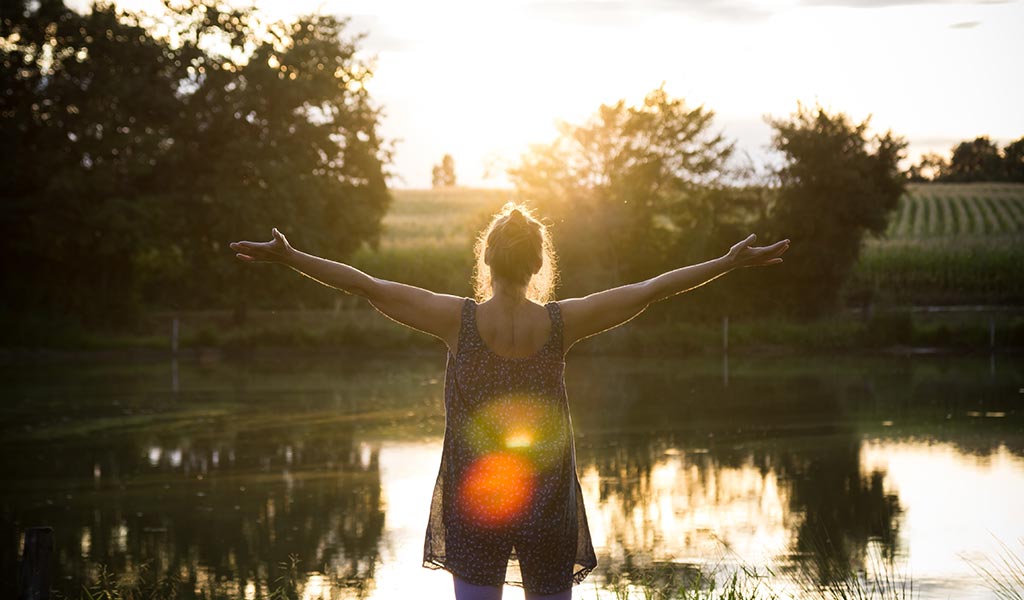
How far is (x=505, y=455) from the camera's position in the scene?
13.2ft

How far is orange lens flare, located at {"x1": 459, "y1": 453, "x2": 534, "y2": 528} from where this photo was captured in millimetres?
3967

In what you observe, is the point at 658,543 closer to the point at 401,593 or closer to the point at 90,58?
the point at 401,593

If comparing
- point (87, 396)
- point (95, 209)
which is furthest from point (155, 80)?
point (87, 396)

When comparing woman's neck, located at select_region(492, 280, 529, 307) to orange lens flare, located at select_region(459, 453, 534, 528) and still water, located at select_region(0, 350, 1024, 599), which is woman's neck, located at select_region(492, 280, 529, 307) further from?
still water, located at select_region(0, 350, 1024, 599)

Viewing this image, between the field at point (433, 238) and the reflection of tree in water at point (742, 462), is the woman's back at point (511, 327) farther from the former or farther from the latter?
the field at point (433, 238)

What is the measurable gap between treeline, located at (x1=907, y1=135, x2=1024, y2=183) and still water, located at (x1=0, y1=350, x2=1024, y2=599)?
2532 inches

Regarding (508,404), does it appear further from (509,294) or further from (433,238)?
(433,238)

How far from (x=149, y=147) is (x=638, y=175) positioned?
1236 cm

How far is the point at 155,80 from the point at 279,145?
3.42 metres

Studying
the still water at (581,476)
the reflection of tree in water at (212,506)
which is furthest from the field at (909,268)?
the reflection of tree in water at (212,506)

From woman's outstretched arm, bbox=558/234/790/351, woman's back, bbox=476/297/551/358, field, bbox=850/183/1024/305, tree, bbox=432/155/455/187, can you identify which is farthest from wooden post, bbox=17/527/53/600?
tree, bbox=432/155/455/187

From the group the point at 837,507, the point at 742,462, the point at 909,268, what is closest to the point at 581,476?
the point at 742,462

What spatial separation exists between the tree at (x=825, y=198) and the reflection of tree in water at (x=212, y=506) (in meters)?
17.3

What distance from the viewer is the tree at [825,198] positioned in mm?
31922
